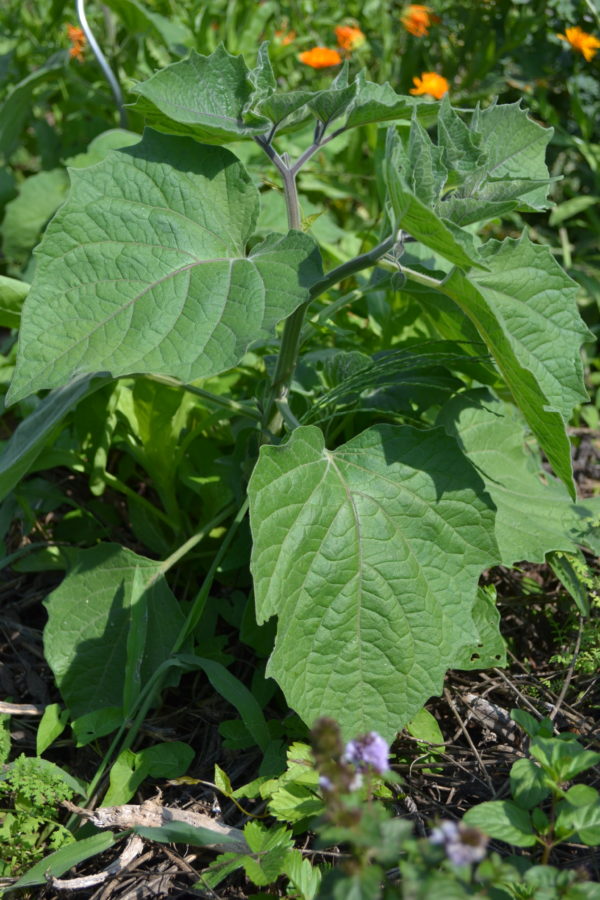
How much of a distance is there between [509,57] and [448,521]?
3087 millimetres

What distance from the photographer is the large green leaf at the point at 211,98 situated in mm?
1614

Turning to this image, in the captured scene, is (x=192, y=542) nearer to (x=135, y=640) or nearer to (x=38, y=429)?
(x=135, y=640)

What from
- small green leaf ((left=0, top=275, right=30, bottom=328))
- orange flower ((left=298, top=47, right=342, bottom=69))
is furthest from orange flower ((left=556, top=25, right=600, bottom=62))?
small green leaf ((left=0, top=275, right=30, bottom=328))

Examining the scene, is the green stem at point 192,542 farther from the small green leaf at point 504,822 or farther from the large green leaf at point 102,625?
the small green leaf at point 504,822

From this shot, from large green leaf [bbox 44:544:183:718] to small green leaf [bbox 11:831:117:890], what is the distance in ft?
1.14

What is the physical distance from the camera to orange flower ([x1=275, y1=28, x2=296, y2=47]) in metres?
3.80

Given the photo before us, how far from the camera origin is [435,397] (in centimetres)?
206

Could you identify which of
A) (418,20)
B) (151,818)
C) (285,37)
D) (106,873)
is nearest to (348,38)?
(418,20)

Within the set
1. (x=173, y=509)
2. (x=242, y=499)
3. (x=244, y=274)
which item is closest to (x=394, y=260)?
(x=244, y=274)

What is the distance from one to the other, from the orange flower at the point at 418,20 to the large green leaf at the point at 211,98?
243 cm

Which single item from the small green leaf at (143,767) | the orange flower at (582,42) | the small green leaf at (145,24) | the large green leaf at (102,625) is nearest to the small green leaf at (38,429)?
the large green leaf at (102,625)

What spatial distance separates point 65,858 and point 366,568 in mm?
714

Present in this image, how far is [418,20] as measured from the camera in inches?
146

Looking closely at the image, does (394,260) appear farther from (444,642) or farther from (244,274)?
(444,642)
